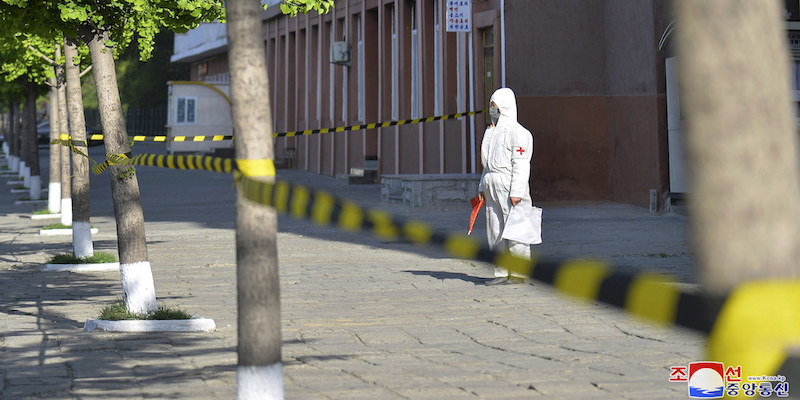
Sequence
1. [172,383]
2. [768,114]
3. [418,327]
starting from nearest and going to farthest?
[768,114]
[172,383]
[418,327]

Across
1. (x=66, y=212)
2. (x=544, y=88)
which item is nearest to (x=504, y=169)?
(x=66, y=212)

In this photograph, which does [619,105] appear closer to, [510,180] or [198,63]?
[510,180]

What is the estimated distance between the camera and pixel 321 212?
3.36 m

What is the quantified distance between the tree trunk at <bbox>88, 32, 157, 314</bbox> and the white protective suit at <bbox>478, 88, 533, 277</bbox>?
10.3 ft

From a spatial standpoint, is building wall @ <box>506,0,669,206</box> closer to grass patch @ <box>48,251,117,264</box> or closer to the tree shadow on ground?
the tree shadow on ground

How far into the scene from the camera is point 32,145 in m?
23.3

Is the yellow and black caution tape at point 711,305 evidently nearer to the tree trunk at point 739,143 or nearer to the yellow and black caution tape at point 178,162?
the tree trunk at point 739,143

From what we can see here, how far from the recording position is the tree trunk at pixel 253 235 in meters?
3.61

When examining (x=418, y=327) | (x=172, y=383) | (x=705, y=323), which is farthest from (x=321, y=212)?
(x=418, y=327)

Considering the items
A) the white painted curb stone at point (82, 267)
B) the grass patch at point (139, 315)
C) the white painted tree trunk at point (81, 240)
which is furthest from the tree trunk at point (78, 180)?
the grass patch at point (139, 315)

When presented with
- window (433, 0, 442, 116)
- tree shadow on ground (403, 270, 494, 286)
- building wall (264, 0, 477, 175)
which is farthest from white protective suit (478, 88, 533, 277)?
Answer: window (433, 0, 442, 116)

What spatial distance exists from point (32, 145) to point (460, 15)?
1082 centimetres

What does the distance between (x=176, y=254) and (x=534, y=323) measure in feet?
19.5

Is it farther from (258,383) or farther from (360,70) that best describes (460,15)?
(258,383)
